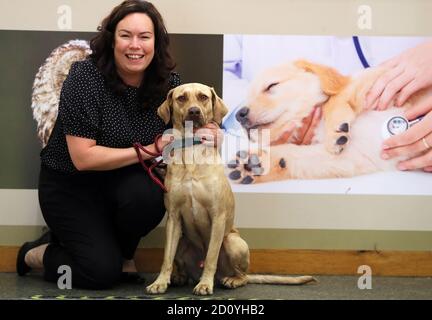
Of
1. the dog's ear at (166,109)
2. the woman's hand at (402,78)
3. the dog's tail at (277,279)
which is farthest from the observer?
the woman's hand at (402,78)

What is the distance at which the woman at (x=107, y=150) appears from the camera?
2.29 meters

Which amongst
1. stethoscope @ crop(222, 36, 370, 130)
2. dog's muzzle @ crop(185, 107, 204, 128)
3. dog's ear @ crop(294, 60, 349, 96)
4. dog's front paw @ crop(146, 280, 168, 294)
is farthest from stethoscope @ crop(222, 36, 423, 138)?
dog's front paw @ crop(146, 280, 168, 294)

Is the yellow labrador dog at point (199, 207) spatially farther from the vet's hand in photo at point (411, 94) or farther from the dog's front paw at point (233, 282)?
the vet's hand in photo at point (411, 94)

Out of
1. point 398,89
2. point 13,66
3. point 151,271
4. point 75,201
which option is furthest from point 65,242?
point 398,89

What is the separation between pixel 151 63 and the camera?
95.6 inches

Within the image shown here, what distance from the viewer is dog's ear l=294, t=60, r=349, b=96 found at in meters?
2.71

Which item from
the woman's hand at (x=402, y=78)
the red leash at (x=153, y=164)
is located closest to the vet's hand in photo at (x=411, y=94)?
the woman's hand at (x=402, y=78)

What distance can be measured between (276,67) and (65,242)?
121 cm

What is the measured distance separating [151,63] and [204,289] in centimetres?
93

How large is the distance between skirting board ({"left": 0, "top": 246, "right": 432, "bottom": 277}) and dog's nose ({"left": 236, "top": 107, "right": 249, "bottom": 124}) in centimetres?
60

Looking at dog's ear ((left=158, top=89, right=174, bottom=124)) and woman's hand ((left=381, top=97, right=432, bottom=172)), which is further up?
dog's ear ((left=158, top=89, right=174, bottom=124))

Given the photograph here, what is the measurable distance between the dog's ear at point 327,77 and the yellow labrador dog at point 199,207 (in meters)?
0.57

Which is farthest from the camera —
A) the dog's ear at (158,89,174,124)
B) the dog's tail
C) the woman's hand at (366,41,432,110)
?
the woman's hand at (366,41,432,110)

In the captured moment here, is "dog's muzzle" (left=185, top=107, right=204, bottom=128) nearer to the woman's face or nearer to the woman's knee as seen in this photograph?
the woman's face
